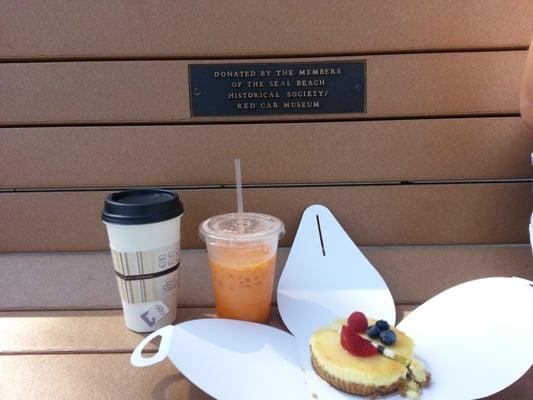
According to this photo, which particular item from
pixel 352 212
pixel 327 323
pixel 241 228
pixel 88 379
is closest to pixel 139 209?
pixel 241 228

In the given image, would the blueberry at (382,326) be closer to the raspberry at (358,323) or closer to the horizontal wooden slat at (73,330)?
the raspberry at (358,323)

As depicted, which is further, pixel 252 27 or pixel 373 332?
pixel 252 27

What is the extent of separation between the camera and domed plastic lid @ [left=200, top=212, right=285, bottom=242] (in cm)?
96

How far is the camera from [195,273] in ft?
3.84

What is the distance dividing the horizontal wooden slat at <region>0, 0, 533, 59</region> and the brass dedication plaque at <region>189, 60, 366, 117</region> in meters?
0.05

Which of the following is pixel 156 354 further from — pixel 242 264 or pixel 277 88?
pixel 277 88

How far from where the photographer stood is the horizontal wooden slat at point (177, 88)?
115cm

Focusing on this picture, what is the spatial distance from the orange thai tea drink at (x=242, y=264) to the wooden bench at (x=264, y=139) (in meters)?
0.13

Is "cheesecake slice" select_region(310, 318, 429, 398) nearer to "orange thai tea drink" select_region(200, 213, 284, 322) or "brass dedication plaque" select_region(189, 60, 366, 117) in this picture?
"orange thai tea drink" select_region(200, 213, 284, 322)

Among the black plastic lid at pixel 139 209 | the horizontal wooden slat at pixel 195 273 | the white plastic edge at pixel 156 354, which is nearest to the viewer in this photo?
the white plastic edge at pixel 156 354

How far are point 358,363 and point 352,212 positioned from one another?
530mm

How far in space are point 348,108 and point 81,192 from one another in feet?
2.64

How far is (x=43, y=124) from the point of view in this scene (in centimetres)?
120

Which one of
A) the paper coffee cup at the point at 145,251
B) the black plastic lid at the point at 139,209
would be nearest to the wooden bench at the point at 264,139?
the paper coffee cup at the point at 145,251
